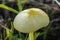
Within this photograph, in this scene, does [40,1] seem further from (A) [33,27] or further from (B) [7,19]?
(A) [33,27]

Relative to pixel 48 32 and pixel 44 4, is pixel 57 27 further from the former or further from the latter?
pixel 44 4

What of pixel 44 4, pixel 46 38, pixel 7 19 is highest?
pixel 44 4

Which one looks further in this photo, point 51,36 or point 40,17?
point 51,36

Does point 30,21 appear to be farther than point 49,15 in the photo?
No

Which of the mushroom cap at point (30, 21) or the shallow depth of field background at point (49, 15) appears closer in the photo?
the mushroom cap at point (30, 21)

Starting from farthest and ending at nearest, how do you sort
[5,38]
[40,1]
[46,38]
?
1. [40,1]
2. [46,38]
3. [5,38]

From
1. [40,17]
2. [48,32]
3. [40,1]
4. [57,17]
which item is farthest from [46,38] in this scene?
[40,17]

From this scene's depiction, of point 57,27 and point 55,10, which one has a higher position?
point 55,10

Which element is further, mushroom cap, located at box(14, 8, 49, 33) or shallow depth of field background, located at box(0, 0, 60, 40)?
shallow depth of field background, located at box(0, 0, 60, 40)

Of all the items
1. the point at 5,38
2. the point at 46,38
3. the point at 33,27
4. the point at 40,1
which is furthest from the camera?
the point at 40,1

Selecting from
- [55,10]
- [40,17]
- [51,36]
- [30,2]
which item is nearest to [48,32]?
[51,36]
